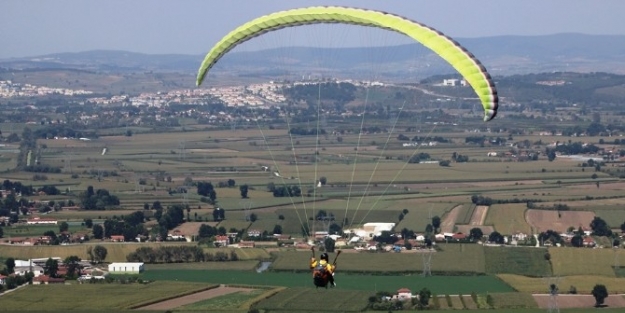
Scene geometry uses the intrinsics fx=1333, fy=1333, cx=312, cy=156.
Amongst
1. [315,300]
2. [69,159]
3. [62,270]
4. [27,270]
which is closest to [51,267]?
[62,270]

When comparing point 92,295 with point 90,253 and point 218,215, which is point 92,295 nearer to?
point 90,253

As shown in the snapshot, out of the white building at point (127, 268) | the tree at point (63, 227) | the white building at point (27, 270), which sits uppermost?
the tree at point (63, 227)

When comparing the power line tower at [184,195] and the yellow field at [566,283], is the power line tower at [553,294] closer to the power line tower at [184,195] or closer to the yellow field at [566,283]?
the yellow field at [566,283]

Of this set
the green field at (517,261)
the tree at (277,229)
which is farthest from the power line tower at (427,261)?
the tree at (277,229)

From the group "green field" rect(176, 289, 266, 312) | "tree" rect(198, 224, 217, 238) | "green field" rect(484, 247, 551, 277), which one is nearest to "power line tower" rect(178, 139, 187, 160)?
"tree" rect(198, 224, 217, 238)

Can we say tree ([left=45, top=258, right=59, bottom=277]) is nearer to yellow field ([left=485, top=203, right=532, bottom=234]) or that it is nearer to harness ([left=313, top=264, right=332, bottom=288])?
yellow field ([left=485, top=203, right=532, bottom=234])
